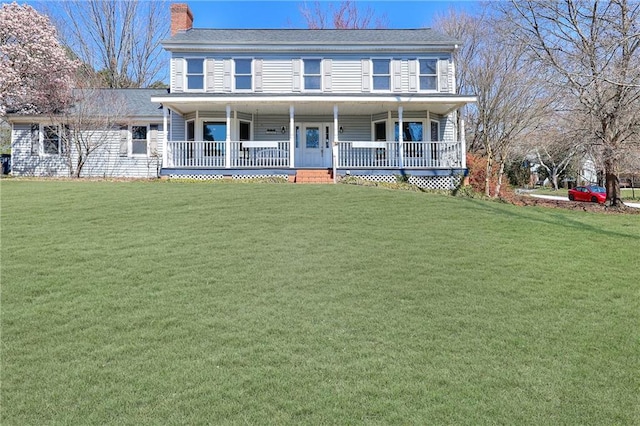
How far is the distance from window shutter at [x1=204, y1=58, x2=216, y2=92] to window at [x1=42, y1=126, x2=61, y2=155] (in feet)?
24.9

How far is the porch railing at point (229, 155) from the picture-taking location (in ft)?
57.2

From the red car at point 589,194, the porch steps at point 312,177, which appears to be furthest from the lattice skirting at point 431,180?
the red car at point 589,194

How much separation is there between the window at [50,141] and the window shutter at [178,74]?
6.30 metres

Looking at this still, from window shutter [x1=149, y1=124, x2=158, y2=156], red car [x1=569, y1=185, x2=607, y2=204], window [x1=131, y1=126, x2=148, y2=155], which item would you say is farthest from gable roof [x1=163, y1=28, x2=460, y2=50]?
red car [x1=569, y1=185, x2=607, y2=204]

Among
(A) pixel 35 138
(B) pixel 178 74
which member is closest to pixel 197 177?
(B) pixel 178 74

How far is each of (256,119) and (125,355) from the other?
1707cm

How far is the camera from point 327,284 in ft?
18.5

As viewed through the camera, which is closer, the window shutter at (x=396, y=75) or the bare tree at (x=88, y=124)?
the bare tree at (x=88, y=124)

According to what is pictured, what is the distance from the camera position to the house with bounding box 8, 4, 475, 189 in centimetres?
1738

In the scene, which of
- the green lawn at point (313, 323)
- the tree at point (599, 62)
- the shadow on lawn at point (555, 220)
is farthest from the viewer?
the tree at point (599, 62)

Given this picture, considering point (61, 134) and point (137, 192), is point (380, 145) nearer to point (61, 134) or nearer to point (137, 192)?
point (137, 192)

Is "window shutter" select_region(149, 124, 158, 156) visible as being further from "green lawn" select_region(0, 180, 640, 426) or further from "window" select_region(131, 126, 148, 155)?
"green lawn" select_region(0, 180, 640, 426)

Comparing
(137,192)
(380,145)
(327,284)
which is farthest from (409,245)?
(380,145)

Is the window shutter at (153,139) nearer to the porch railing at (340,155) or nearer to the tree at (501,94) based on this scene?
the porch railing at (340,155)
